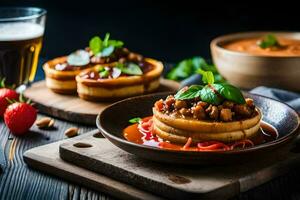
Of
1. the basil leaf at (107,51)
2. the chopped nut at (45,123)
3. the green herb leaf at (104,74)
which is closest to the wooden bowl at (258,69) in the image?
the basil leaf at (107,51)

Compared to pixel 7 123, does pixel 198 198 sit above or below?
above

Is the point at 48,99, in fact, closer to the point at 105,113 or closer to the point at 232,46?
the point at 105,113

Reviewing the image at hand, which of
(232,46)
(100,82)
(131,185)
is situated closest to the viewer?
(131,185)

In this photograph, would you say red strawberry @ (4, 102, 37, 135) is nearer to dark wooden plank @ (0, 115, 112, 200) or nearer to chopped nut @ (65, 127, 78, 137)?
dark wooden plank @ (0, 115, 112, 200)

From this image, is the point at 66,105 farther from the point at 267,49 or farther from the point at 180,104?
the point at 267,49

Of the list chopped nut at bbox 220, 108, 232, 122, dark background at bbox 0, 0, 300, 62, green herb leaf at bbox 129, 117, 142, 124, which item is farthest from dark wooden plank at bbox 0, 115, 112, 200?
dark background at bbox 0, 0, 300, 62

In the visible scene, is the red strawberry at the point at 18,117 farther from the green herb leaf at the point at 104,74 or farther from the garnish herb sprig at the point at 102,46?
the garnish herb sprig at the point at 102,46

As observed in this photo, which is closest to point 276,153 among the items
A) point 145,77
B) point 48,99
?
point 145,77
